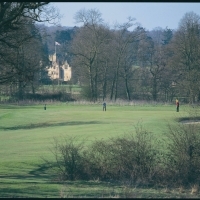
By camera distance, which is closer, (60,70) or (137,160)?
(137,160)

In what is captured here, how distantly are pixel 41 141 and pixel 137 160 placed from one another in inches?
449

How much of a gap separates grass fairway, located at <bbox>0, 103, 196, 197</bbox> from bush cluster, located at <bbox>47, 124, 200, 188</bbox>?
1362 mm

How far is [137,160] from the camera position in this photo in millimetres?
20500

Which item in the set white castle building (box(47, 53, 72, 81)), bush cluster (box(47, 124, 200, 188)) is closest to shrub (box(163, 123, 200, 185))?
bush cluster (box(47, 124, 200, 188))

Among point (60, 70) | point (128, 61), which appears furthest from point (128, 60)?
point (60, 70)

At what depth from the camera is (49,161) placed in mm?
22703

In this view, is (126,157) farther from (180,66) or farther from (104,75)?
(104,75)

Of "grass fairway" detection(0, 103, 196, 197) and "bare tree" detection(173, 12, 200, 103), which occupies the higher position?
"bare tree" detection(173, 12, 200, 103)

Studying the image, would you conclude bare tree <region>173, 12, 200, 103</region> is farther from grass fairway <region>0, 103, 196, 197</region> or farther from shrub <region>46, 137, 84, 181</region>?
shrub <region>46, 137, 84, 181</region>

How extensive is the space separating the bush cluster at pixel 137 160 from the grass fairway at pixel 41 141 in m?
1.36

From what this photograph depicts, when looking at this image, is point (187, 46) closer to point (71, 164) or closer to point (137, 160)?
point (137, 160)

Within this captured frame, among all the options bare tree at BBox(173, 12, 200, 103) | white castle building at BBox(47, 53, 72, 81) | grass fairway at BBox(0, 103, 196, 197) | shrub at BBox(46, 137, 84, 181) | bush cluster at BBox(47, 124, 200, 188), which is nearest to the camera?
grass fairway at BBox(0, 103, 196, 197)

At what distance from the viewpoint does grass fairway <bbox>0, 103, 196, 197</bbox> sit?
14930mm

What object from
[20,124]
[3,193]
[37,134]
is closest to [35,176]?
[3,193]
